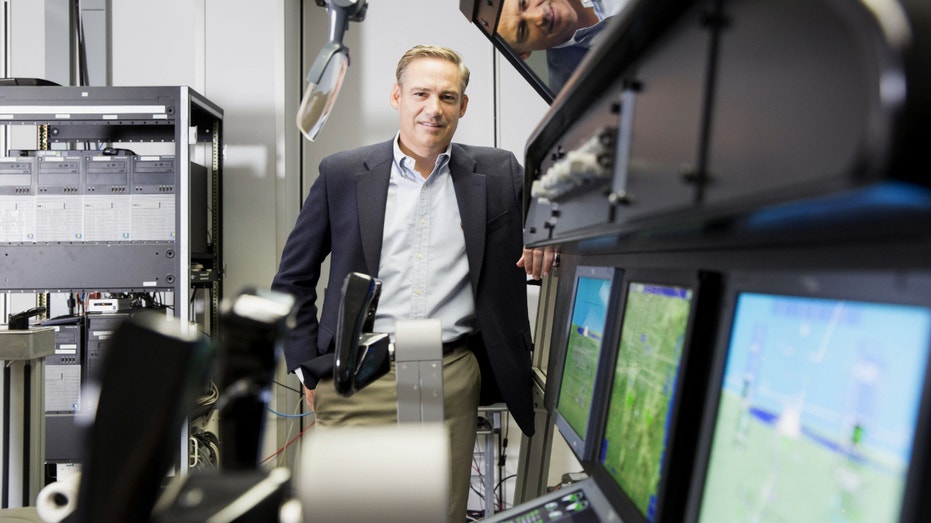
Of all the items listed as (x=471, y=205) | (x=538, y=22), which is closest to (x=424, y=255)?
(x=471, y=205)

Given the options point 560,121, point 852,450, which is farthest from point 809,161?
point 560,121

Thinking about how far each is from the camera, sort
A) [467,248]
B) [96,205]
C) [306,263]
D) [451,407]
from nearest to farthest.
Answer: [451,407], [467,248], [306,263], [96,205]

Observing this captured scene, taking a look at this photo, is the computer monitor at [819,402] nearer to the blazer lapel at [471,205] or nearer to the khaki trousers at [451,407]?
the khaki trousers at [451,407]

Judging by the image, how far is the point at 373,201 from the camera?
1.93m

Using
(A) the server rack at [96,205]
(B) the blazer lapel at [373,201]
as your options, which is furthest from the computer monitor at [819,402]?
(A) the server rack at [96,205]

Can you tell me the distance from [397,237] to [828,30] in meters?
1.67

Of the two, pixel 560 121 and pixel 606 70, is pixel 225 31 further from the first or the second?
pixel 606 70

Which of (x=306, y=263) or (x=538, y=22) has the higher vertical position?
(x=538, y=22)

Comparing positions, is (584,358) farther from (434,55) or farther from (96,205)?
(96,205)

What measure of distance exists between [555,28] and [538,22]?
4 centimetres

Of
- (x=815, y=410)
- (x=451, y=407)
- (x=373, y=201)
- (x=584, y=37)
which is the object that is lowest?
(x=451, y=407)

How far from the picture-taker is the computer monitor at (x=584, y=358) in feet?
3.40

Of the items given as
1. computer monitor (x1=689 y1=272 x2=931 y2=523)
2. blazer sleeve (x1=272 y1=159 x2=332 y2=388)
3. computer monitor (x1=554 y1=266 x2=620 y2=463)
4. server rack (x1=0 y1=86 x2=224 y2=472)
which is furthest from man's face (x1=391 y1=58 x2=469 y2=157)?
computer monitor (x1=689 y1=272 x2=931 y2=523)

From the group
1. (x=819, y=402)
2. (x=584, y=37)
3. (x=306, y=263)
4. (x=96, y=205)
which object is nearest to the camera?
(x=819, y=402)
